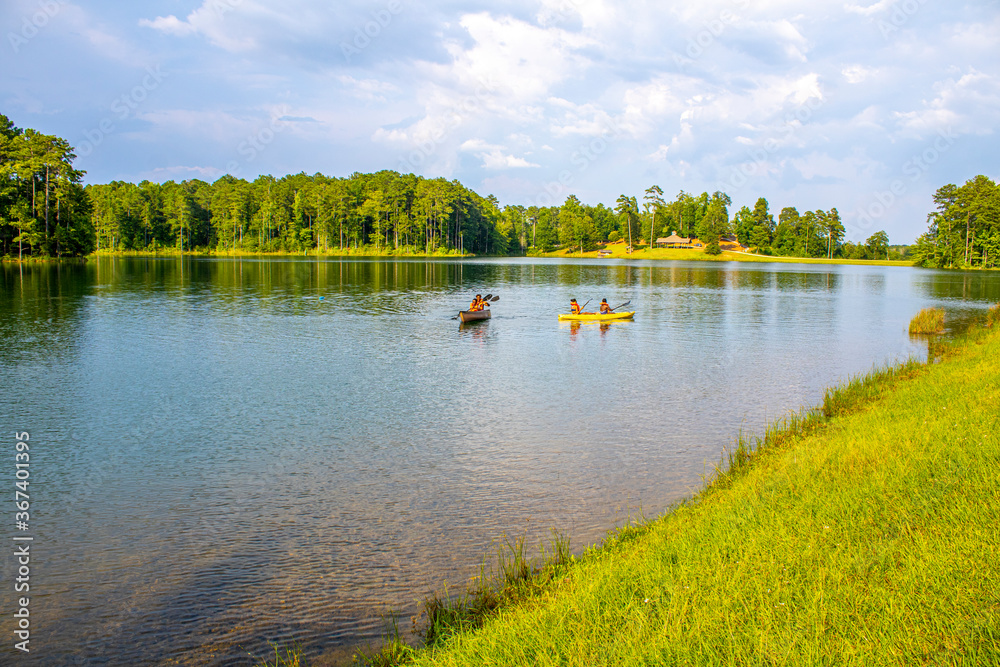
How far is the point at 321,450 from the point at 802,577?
1050 cm

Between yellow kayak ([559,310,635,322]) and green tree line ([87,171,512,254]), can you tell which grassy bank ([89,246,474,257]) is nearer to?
green tree line ([87,171,512,254])

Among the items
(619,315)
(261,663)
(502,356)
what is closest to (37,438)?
(261,663)

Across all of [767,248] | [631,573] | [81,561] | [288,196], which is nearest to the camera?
[631,573]

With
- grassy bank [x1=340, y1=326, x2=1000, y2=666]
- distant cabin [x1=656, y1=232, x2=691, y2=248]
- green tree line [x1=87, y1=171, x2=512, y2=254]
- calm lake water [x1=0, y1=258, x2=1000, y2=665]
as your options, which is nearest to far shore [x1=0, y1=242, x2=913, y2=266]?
green tree line [x1=87, y1=171, x2=512, y2=254]

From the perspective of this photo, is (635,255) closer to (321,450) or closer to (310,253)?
(310,253)

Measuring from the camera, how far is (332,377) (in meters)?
21.4

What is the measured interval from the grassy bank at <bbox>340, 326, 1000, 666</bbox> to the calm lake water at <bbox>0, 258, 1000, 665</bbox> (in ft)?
6.48

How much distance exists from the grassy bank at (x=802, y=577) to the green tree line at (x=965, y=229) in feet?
423

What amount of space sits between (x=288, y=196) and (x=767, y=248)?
120 m

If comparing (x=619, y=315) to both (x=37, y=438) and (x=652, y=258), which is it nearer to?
(x=37, y=438)

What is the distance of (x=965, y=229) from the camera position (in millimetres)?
121688

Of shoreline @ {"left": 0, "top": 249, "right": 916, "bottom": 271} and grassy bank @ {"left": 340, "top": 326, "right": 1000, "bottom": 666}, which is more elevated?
shoreline @ {"left": 0, "top": 249, "right": 916, "bottom": 271}

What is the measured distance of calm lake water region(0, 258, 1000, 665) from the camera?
8039 mm

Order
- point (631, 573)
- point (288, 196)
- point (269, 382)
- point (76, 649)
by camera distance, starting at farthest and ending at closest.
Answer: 1. point (288, 196)
2. point (269, 382)
3. point (76, 649)
4. point (631, 573)
